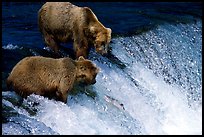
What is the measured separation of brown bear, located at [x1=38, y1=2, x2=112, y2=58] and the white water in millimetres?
572

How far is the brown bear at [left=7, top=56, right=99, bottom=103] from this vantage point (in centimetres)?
777

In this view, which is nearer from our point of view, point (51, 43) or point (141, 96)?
point (51, 43)

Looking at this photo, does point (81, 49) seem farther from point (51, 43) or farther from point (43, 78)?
point (43, 78)

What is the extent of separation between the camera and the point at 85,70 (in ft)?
26.7

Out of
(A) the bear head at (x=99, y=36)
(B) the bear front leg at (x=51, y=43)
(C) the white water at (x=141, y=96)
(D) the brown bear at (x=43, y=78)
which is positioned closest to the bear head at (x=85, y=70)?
(D) the brown bear at (x=43, y=78)

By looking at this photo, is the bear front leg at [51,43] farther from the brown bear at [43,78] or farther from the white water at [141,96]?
the brown bear at [43,78]

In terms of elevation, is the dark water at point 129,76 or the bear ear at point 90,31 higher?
the bear ear at point 90,31

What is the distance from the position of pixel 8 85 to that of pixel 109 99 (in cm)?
179

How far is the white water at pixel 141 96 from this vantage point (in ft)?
25.8

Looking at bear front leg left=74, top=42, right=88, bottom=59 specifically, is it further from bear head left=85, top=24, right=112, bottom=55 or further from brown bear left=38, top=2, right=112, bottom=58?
bear head left=85, top=24, right=112, bottom=55

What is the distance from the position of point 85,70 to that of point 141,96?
2053mm

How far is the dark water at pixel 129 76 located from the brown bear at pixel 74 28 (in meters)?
0.32

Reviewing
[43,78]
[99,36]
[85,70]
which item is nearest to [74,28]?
[99,36]

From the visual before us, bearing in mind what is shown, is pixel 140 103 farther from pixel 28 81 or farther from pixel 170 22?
pixel 170 22
